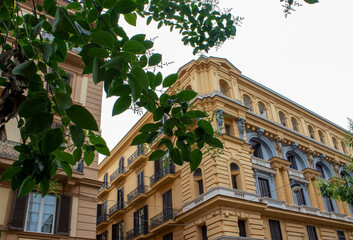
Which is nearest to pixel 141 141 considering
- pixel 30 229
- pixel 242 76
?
pixel 30 229

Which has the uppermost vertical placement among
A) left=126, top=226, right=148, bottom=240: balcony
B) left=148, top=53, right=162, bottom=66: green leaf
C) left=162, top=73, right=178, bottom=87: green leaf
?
left=126, top=226, right=148, bottom=240: balcony

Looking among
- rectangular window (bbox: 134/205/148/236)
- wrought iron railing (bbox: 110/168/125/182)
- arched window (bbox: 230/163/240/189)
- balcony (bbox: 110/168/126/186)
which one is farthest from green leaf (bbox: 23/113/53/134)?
wrought iron railing (bbox: 110/168/125/182)

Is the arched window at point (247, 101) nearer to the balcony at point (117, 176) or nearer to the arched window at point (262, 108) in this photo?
the arched window at point (262, 108)

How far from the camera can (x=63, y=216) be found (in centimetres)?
1094

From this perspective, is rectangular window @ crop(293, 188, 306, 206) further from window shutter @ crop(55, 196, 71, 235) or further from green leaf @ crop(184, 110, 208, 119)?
green leaf @ crop(184, 110, 208, 119)

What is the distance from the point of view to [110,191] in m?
28.4

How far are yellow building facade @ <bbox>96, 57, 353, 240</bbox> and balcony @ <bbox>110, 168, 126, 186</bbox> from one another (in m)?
0.09

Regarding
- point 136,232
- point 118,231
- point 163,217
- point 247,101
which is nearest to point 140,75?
point 163,217

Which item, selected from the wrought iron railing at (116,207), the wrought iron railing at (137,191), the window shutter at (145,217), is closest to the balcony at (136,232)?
the window shutter at (145,217)

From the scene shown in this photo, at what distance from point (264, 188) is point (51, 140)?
18.6 meters

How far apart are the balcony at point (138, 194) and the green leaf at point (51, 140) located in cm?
2098

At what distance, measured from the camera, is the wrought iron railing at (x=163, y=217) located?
18859 millimetres

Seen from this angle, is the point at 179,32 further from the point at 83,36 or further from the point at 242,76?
the point at 242,76

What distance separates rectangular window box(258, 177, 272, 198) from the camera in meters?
18.5
